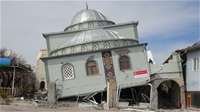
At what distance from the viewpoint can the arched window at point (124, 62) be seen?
16.0m

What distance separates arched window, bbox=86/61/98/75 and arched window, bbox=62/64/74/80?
1.16 metres

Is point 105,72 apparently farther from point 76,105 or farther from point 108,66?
point 76,105

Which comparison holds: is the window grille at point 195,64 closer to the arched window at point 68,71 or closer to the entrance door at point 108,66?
the entrance door at point 108,66

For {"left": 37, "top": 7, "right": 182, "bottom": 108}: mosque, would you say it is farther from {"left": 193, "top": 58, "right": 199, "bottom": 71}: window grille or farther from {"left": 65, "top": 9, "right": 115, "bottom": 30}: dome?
{"left": 65, "top": 9, "right": 115, "bottom": 30}: dome

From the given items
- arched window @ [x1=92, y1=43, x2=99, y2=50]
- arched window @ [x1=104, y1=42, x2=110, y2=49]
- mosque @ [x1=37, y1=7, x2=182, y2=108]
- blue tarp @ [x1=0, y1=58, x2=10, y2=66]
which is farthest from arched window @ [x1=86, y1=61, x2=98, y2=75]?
blue tarp @ [x1=0, y1=58, x2=10, y2=66]

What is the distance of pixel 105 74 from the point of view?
1586cm

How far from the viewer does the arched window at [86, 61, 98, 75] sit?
52.3 ft

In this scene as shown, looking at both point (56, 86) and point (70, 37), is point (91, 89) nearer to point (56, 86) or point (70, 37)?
point (56, 86)

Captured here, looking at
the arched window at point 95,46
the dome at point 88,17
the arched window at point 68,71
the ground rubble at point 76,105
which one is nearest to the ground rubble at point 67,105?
the ground rubble at point 76,105

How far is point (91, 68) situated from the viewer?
1600cm

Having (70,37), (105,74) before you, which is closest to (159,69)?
(105,74)

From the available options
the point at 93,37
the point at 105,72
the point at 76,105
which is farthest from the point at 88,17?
the point at 76,105

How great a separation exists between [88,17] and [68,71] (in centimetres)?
889

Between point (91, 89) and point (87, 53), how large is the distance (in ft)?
8.61
